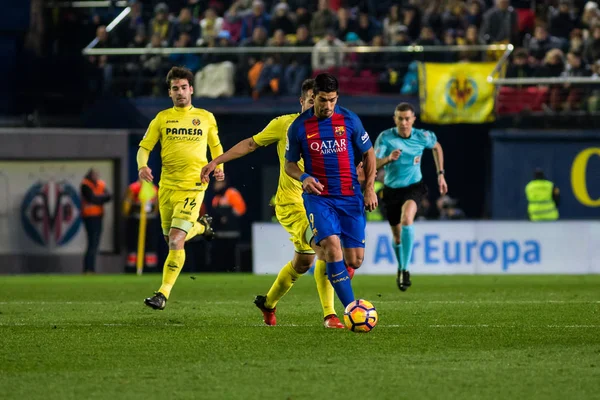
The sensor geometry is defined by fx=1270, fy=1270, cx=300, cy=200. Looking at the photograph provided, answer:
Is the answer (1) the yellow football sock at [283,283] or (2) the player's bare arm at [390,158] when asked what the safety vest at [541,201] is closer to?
(2) the player's bare arm at [390,158]

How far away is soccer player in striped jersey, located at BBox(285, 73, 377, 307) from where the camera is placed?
9.32m

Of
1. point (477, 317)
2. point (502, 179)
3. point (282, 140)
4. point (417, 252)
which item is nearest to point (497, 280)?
point (417, 252)

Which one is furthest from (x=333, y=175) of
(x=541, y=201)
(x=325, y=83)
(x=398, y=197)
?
(x=541, y=201)

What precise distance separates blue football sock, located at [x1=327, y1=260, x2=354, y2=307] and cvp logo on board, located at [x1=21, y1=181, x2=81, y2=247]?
15792 millimetres

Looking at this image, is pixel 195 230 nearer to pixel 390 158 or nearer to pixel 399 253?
pixel 390 158

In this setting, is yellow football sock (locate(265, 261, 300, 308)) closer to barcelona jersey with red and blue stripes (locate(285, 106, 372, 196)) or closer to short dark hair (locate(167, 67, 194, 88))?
barcelona jersey with red and blue stripes (locate(285, 106, 372, 196))

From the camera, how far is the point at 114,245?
24.7 m

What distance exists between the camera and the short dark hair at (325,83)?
9.12 meters

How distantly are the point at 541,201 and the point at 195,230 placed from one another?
1159 centimetres

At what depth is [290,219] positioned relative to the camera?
403 inches

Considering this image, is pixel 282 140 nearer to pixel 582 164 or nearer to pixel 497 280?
pixel 497 280

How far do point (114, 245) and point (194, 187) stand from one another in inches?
504

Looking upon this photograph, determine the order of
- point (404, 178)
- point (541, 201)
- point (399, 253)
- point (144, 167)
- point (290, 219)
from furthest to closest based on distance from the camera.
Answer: point (541, 201) → point (404, 178) → point (399, 253) → point (144, 167) → point (290, 219)

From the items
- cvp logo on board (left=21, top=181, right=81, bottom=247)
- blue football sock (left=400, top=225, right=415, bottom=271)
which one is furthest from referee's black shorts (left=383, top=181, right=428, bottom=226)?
cvp logo on board (left=21, top=181, right=81, bottom=247)
